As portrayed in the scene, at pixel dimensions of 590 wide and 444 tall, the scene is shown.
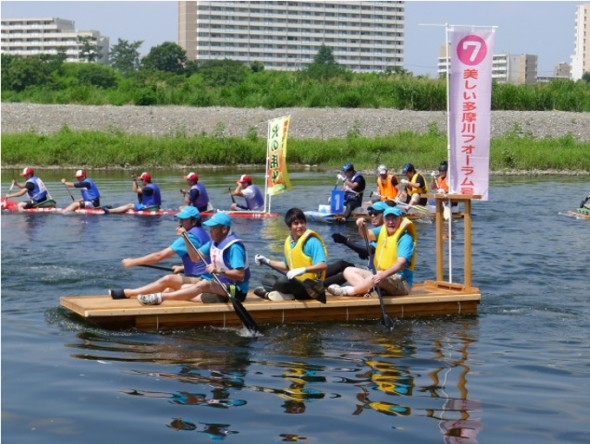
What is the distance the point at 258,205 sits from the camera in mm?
28531

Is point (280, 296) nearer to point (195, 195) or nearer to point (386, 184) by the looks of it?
point (195, 195)

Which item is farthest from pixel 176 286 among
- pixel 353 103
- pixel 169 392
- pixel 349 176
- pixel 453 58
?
pixel 353 103

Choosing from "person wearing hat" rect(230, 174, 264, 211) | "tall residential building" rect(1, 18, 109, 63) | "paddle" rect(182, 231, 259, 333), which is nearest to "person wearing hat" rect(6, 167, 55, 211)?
"person wearing hat" rect(230, 174, 264, 211)

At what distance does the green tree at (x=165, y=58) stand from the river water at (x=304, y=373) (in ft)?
315

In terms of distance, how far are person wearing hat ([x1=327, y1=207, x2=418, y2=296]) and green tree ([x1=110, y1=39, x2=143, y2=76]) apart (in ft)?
430

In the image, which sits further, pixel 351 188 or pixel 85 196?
pixel 85 196

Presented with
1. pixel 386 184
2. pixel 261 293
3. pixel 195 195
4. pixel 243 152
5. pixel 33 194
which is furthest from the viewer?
pixel 243 152

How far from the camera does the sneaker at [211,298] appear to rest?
46.8 ft

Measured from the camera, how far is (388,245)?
1505 cm

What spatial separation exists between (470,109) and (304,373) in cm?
477

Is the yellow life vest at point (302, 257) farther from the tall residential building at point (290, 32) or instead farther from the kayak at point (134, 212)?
the tall residential building at point (290, 32)

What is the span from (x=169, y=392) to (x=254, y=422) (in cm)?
129

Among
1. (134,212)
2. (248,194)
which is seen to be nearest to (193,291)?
(248,194)

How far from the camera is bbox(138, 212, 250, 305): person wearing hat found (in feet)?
45.6
